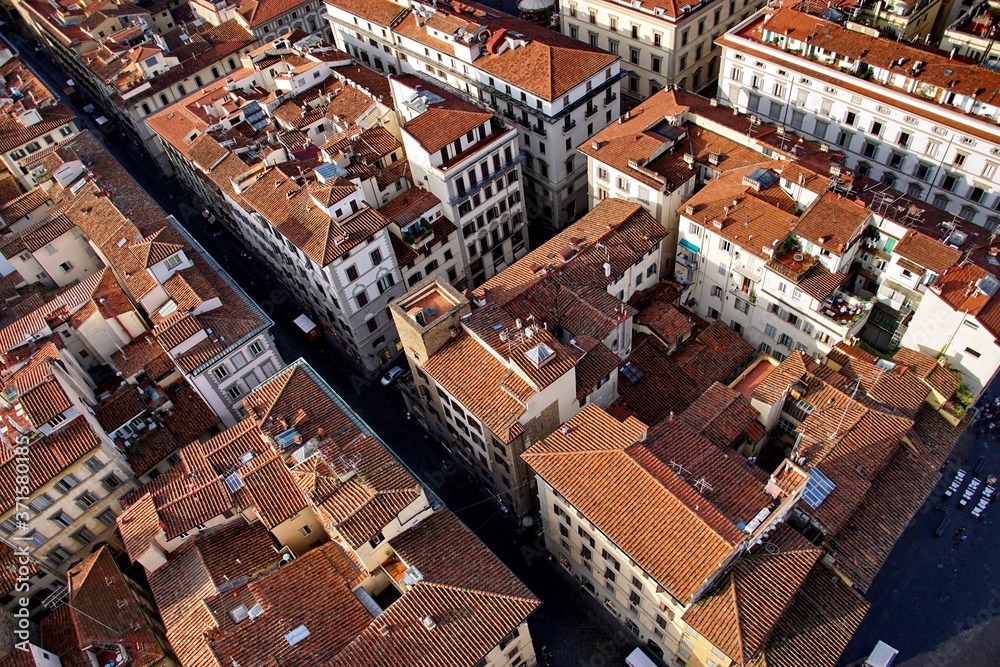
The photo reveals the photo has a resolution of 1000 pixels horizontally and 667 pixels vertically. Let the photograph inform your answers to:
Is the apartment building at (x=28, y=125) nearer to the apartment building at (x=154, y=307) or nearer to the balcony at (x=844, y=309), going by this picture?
the apartment building at (x=154, y=307)

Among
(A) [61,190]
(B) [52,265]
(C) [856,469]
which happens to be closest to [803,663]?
(C) [856,469]

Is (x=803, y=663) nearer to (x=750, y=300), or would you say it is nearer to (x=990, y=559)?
(x=990, y=559)

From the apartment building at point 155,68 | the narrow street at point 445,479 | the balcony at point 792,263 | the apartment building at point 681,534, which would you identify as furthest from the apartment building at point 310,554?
the apartment building at point 155,68

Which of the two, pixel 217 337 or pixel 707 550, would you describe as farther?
pixel 217 337

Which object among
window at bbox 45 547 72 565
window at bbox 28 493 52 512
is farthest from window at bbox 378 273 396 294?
window at bbox 45 547 72 565

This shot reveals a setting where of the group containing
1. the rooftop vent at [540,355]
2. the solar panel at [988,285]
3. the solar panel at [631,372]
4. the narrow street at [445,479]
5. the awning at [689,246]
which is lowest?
the narrow street at [445,479]

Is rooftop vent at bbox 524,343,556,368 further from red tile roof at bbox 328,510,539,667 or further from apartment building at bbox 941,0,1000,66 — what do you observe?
apartment building at bbox 941,0,1000,66
